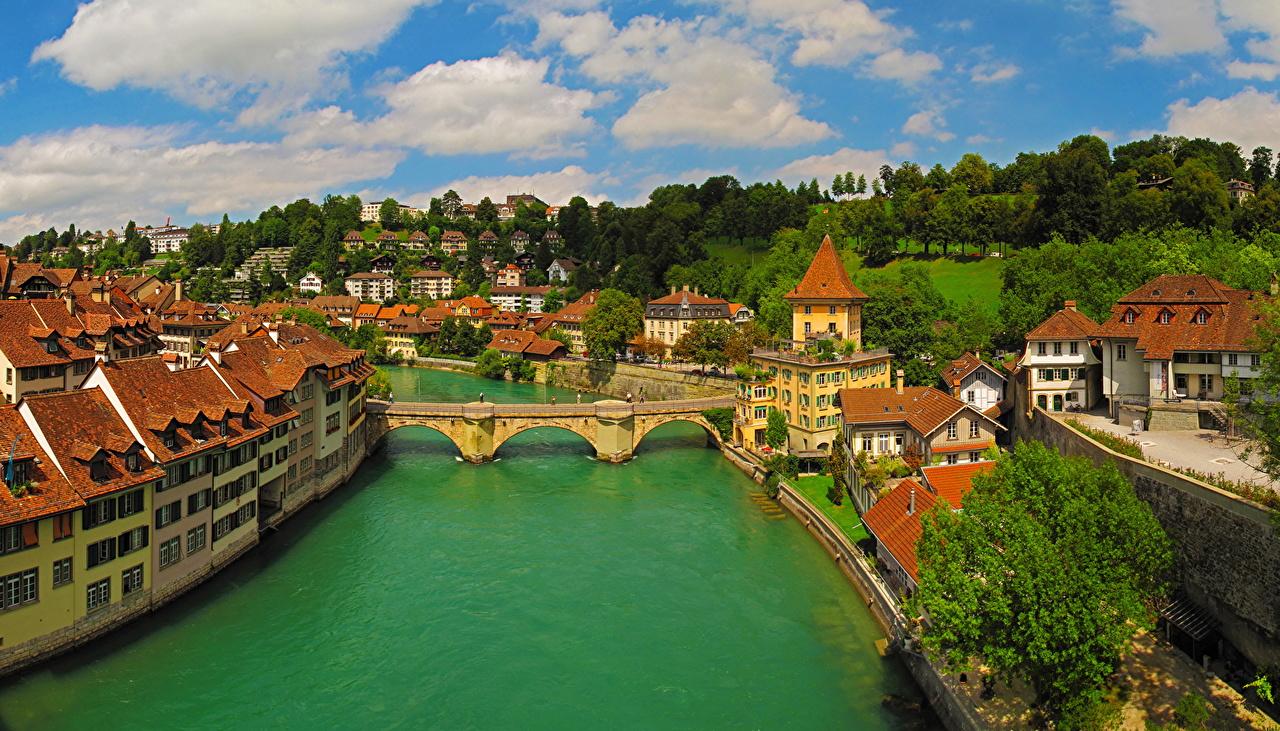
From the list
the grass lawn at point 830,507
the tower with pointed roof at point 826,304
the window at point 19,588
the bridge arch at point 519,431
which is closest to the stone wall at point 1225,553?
the grass lawn at point 830,507

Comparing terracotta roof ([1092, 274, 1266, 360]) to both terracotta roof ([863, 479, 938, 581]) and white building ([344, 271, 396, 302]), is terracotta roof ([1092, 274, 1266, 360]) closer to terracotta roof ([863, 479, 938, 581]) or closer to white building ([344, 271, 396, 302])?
terracotta roof ([863, 479, 938, 581])

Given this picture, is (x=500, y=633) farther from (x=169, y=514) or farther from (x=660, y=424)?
(x=660, y=424)

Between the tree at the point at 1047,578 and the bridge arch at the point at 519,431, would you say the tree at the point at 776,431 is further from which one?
the tree at the point at 1047,578

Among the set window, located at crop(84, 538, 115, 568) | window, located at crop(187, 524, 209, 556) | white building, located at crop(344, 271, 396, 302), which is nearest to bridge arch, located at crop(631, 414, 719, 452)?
window, located at crop(187, 524, 209, 556)

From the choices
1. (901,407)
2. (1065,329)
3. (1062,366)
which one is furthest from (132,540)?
(1065,329)

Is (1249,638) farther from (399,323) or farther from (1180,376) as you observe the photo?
(399,323)
